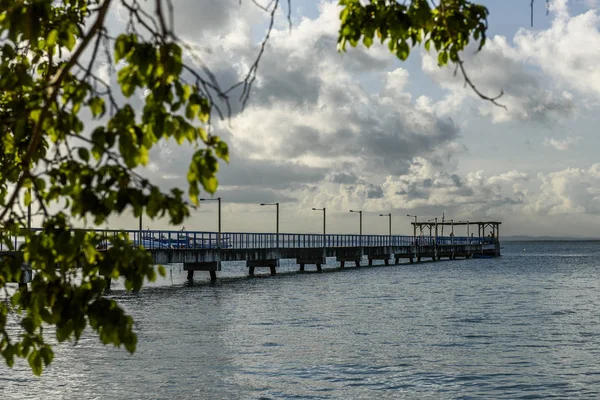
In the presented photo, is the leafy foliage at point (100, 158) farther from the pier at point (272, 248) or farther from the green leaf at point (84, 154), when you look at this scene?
the pier at point (272, 248)

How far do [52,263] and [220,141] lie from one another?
4.63ft

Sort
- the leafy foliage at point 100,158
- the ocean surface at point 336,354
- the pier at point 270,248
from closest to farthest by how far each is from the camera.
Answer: the leafy foliage at point 100,158 → the ocean surface at point 336,354 → the pier at point 270,248

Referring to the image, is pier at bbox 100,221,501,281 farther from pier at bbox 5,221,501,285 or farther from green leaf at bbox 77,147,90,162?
green leaf at bbox 77,147,90,162

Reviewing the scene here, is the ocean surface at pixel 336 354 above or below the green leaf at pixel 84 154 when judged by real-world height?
below

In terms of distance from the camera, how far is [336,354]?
20.2 meters

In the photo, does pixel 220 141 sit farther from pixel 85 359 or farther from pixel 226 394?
pixel 85 359

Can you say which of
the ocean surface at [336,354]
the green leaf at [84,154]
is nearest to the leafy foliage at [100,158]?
the green leaf at [84,154]

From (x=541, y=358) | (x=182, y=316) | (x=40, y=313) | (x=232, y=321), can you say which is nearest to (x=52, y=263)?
(x=40, y=313)

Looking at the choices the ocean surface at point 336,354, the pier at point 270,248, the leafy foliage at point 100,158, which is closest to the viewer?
the leafy foliage at point 100,158

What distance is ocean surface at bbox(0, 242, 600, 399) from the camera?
15.9 m

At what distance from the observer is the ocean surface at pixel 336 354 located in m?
15.9

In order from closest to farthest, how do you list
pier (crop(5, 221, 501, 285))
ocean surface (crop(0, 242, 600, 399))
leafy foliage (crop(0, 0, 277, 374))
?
1. leafy foliage (crop(0, 0, 277, 374))
2. ocean surface (crop(0, 242, 600, 399))
3. pier (crop(5, 221, 501, 285))

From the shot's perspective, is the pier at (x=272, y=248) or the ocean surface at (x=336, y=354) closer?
the ocean surface at (x=336, y=354)

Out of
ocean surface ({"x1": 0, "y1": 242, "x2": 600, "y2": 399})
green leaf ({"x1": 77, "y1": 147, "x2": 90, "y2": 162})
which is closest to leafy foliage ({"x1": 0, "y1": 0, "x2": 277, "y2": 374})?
green leaf ({"x1": 77, "y1": 147, "x2": 90, "y2": 162})
